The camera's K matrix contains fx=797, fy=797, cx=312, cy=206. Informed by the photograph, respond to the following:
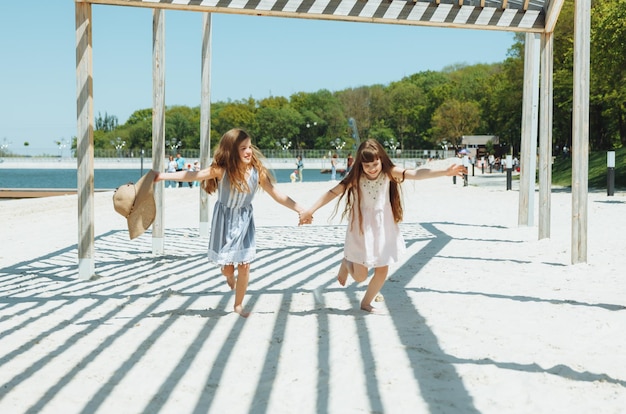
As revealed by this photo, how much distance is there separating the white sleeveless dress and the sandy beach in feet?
1.46

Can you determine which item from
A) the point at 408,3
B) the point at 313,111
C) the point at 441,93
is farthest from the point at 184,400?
the point at 313,111

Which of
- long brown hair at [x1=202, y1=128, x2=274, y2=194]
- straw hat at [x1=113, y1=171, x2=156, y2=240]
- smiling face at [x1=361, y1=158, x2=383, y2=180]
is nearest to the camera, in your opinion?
smiling face at [x1=361, y1=158, x2=383, y2=180]

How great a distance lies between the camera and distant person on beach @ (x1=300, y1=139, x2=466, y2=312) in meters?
5.64

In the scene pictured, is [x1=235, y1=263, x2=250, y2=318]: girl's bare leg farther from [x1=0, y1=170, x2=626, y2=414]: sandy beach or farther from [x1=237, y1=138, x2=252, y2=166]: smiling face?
[x1=237, y1=138, x2=252, y2=166]: smiling face

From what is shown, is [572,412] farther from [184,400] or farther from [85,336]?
[85,336]

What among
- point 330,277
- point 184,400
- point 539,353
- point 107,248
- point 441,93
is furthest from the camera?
point 441,93

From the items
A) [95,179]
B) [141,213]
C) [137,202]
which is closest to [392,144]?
[95,179]

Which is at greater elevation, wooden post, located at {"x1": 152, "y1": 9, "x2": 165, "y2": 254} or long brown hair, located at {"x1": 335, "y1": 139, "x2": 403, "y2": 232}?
wooden post, located at {"x1": 152, "y1": 9, "x2": 165, "y2": 254}

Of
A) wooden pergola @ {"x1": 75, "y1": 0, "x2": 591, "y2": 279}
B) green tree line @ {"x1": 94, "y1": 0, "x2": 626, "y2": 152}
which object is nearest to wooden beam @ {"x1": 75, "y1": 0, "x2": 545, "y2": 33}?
wooden pergola @ {"x1": 75, "y1": 0, "x2": 591, "y2": 279}

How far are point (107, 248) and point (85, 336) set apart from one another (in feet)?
18.7

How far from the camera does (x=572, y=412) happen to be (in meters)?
3.56

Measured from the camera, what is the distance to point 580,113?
27.3 feet

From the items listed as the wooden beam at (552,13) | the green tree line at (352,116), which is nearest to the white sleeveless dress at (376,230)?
the wooden beam at (552,13)

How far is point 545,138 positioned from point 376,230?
600cm
